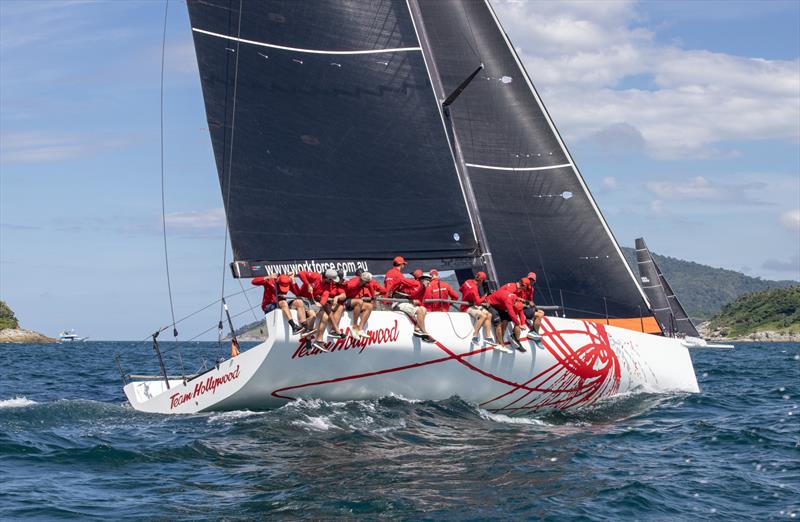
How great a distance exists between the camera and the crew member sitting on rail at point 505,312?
13977 mm

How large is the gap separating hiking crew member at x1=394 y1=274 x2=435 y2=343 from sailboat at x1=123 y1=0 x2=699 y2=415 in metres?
0.14

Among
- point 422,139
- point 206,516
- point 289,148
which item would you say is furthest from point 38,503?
point 422,139

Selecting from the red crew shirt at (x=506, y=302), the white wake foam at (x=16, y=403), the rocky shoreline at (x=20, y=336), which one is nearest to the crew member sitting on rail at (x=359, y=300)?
the red crew shirt at (x=506, y=302)

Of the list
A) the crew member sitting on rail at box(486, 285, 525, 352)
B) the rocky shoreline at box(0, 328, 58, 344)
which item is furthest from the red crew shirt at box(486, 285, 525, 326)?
the rocky shoreline at box(0, 328, 58, 344)

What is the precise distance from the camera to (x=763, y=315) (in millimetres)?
110062

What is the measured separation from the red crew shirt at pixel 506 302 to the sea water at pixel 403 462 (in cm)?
144

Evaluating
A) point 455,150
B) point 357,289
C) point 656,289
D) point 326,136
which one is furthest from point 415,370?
point 656,289

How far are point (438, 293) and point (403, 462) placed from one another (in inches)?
163

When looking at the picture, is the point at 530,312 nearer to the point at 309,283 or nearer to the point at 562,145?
the point at 309,283

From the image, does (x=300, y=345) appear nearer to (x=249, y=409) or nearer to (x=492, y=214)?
(x=249, y=409)

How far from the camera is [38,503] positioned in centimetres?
916

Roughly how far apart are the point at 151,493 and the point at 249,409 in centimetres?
437

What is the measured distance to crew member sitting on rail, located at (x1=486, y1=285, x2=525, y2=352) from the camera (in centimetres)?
1398

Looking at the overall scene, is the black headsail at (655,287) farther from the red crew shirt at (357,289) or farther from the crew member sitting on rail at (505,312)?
the red crew shirt at (357,289)
